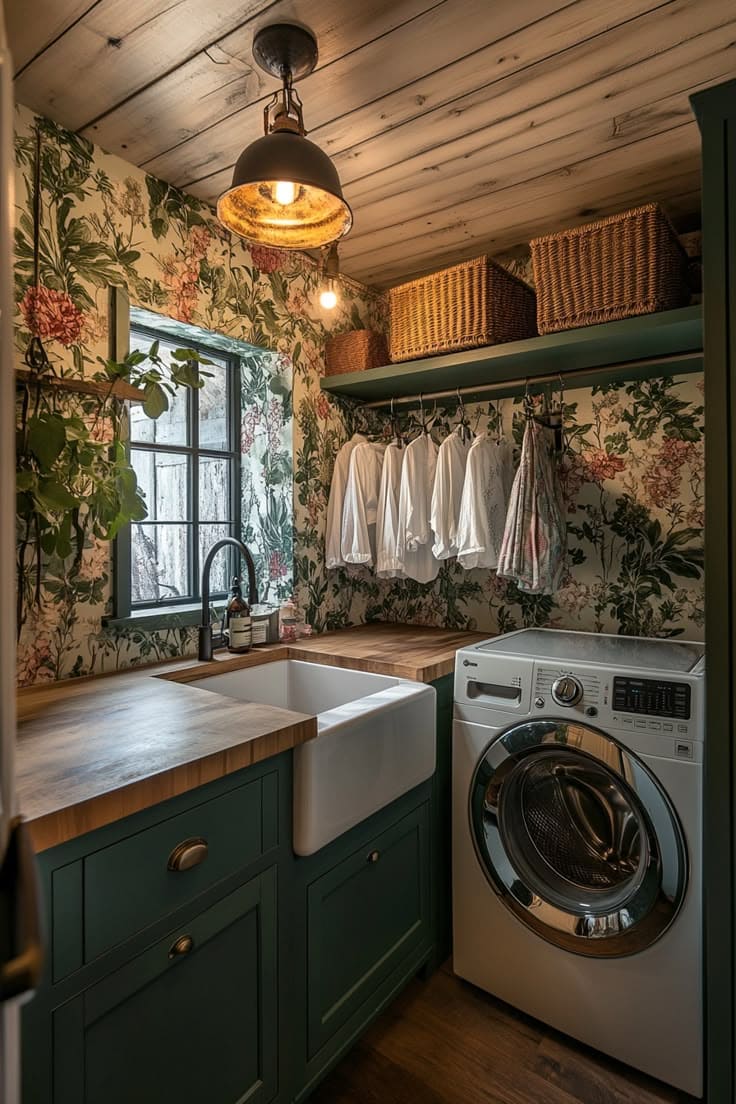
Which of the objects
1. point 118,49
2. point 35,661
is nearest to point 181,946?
point 35,661

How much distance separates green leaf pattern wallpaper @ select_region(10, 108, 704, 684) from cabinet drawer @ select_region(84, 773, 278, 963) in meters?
0.75

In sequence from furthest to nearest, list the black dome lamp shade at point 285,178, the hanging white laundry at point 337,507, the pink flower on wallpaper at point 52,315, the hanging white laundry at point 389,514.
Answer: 1. the hanging white laundry at point 337,507
2. the hanging white laundry at point 389,514
3. the pink flower on wallpaper at point 52,315
4. the black dome lamp shade at point 285,178

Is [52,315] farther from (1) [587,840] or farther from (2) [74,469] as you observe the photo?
(1) [587,840]

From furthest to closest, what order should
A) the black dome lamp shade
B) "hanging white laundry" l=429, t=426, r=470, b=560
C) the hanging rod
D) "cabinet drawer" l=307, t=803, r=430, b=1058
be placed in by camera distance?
"hanging white laundry" l=429, t=426, r=470, b=560 < the hanging rod < "cabinet drawer" l=307, t=803, r=430, b=1058 < the black dome lamp shade

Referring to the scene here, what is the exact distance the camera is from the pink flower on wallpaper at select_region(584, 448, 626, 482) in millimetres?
2309

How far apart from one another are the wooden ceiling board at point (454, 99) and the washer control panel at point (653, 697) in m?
1.51

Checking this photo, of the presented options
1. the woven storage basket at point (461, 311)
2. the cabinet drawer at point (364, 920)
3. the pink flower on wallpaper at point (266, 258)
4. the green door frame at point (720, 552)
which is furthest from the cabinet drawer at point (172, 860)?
the pink flower on wallpaper at point (266, 258)

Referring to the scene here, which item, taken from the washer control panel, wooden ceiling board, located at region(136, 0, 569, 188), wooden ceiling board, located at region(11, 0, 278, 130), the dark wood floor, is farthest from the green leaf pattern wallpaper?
the dark wood floor

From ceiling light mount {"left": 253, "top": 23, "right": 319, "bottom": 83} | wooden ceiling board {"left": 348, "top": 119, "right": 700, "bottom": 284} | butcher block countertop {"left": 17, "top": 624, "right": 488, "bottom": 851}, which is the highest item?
wooden ceiling board {"left": 348, "top": 119, "right": 700, "bottom": 284}

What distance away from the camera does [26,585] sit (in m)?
1.64

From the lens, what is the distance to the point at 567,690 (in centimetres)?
173

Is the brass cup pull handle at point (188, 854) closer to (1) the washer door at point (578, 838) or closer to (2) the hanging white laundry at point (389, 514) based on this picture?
(1) the washer door at point (578, 838)

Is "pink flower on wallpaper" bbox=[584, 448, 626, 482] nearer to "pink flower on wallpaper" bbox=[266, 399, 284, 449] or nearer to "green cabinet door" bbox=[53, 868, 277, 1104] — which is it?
"pink flower on wallpaper" bbox=[266, 399, 284, 449]

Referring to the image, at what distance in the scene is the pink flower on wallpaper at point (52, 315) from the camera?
5.38ft
